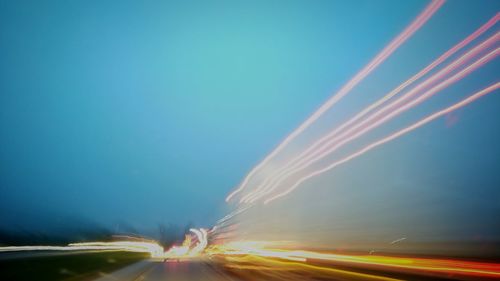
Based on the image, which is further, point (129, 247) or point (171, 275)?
point (129, 247)

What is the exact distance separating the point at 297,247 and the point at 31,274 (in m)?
28.8

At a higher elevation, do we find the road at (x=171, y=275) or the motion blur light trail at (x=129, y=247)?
the motion blur light trail at (x=129, y=247)

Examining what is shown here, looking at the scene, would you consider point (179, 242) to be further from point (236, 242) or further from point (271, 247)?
point (271, 247)

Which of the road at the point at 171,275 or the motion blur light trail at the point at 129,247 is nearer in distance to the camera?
the road at the point at 171,275

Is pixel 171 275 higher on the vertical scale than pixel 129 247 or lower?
lower

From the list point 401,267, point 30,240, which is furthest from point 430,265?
point 30,240

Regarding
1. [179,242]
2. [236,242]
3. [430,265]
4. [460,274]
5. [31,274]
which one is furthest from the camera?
[179,242]

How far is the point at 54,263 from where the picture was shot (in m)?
25.5

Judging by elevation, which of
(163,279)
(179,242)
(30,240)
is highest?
(179,242)

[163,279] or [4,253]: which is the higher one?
[4,253]

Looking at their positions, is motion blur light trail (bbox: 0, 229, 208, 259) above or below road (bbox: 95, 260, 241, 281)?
above

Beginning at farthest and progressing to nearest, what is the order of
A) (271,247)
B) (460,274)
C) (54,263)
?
(271,247) < (54,263) < (460,274)

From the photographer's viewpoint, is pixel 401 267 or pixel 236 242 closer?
pixel 401 267

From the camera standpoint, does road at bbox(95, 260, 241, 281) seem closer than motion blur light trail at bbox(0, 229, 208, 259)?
Yes
